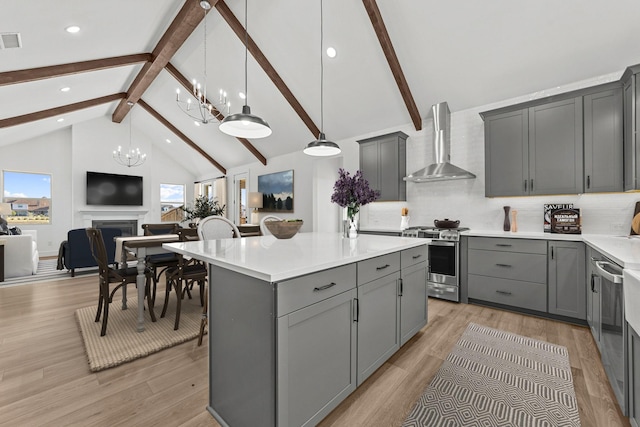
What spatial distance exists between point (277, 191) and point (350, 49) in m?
4.15

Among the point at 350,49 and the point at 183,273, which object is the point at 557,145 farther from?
the point at 183,273

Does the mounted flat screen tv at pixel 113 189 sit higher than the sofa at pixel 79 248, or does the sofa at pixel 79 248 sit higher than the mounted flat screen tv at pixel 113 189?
the mounted flat screen tv at pixel 113 189

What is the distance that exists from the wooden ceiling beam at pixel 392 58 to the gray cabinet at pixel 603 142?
2.00 metres

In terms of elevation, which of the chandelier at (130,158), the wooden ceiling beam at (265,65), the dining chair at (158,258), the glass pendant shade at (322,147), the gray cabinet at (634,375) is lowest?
the gray cabinet at (634,375)

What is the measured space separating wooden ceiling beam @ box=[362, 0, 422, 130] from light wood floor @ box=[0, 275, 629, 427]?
3.13 m

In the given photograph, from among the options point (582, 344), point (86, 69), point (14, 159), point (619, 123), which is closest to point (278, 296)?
point (582, 344)

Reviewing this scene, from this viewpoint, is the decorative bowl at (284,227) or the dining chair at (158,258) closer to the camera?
the decorative bowl at (284,227)

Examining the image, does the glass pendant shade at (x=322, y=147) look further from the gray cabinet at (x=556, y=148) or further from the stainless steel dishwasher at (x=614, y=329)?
the gray cabinet at (x=556, y=148)

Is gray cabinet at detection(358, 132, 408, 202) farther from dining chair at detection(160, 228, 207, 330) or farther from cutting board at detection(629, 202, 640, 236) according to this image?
dining chair at detection(160, 228, 207, 330)

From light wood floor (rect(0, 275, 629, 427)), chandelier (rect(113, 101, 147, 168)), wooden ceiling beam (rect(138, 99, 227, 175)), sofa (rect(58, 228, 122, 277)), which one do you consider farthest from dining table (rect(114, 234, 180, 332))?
chandelier (rect(113, 101, 147, 168))

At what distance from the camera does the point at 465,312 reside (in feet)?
10.6

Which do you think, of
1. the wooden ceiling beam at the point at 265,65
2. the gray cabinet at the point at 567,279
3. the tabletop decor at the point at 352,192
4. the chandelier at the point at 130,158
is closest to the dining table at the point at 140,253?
the tabletop decor at the point at 352,192

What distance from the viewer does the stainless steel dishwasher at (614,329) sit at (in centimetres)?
150

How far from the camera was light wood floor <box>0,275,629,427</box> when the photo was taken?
156 centimetres
